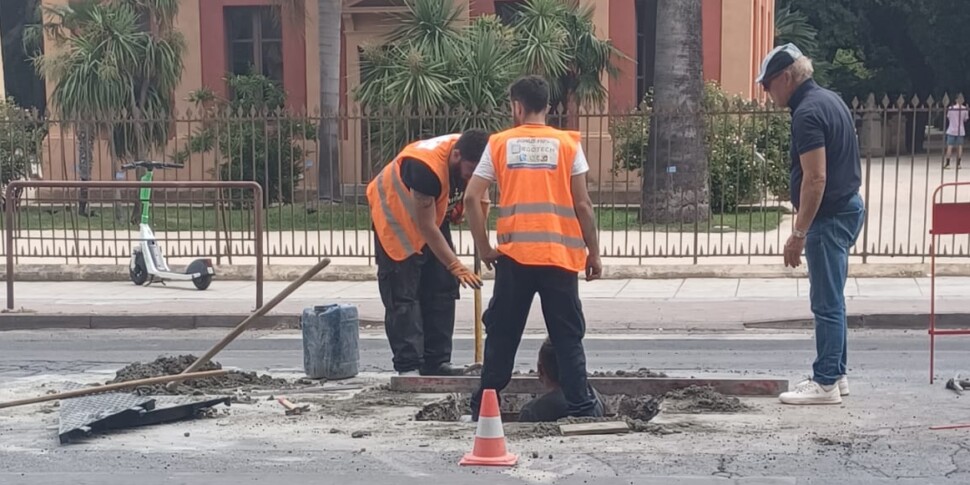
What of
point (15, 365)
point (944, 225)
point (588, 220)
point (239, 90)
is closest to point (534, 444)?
point (588, 220)

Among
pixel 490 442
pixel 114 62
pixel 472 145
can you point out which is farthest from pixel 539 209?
pixel 114 62

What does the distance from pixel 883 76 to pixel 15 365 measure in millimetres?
36809

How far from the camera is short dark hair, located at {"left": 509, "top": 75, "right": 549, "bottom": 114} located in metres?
6.31

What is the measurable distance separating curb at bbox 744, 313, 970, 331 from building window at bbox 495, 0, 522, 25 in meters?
13.0

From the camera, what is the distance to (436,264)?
771 cm

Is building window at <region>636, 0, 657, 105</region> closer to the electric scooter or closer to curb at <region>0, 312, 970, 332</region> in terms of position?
the electric scooter

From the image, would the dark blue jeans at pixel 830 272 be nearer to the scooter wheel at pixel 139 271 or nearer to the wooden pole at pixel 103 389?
the wooden pole at pixel 103 389

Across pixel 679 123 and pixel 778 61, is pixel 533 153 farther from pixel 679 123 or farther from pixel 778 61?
pixel 679 123

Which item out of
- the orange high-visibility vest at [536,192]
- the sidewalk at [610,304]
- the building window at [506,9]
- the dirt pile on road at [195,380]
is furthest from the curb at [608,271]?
the building window at [506,9]

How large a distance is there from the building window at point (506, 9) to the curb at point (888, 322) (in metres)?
13.0

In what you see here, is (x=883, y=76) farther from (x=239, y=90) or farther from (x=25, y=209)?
(x=25, y=209)

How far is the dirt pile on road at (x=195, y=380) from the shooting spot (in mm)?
7688

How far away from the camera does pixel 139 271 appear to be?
45.0 feet

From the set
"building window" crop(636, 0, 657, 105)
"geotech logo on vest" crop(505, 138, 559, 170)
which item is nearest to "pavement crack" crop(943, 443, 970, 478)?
"geotech logo on vest" crop(505, 138, 559, 170)
